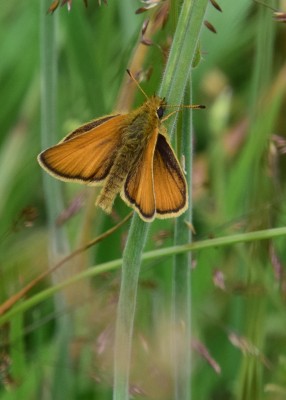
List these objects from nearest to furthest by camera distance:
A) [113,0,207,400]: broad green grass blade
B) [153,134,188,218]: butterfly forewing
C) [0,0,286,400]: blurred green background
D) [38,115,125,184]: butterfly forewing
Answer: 1. [113,0,207,400]: broad green grass blade
2. [153,134,188,218]: butterfly forewing
3. [38,115,125,184]: butterfly forewing
4. [0,0,286,400]: blurred green background

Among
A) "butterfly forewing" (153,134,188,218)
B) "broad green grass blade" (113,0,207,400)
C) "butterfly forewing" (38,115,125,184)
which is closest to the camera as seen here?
"broad green grass blade" (113,0,207,400)

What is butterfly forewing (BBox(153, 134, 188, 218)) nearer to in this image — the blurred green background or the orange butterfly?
the orange butterfly

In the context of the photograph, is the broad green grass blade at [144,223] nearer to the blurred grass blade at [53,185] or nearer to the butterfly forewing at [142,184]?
the butterfly forewing at [142,184]

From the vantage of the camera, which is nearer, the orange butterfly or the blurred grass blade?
the orange butterfly

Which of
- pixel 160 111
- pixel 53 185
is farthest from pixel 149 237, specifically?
pixel 160 111

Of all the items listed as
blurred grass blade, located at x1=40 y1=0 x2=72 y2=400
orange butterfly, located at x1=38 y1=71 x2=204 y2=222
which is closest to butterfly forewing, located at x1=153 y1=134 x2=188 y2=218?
orange butterfly, located at x1=38 y1=71 x2=204 y2=222

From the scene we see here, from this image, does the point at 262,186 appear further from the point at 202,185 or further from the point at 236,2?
the point at 236,2
